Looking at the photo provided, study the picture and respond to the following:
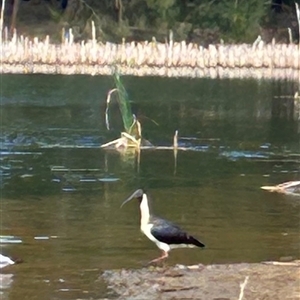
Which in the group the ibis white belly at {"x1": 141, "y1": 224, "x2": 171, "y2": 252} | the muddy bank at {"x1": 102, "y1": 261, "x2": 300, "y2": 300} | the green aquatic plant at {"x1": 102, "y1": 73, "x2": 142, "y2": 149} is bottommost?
the muddy bank at {"x1": 102, "y1": 261, "x2": 300, "y2": 300}

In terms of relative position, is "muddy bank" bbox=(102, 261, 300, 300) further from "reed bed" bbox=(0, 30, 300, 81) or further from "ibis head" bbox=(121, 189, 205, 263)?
"reed bed" bbox=(0, 30, 300, 81)

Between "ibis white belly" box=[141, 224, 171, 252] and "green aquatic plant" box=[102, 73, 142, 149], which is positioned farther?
"green aquatic plant" box=[102, 73, 142, 149]

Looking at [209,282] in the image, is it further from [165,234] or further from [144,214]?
[144,214]

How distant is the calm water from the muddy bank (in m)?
0.27

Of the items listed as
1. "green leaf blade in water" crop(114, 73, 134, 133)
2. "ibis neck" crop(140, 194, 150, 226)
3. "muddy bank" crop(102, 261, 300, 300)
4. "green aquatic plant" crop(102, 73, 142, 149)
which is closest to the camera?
"muddy bank" crop(102, 261, 300, 300)

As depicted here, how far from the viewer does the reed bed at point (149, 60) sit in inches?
1348

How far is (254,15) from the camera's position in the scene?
4278cm

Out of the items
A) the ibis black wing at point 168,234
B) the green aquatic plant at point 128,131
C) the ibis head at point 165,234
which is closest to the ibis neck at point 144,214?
the ibis head at point 165,234

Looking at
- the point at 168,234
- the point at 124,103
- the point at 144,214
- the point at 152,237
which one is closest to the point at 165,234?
the point at 168,234

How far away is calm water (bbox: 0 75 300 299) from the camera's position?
10.2m

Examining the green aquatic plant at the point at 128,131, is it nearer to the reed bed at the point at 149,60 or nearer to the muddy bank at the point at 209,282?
the muddy bank at the point at 209,282

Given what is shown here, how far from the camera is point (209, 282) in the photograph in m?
8.72

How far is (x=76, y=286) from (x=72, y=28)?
1291 inches

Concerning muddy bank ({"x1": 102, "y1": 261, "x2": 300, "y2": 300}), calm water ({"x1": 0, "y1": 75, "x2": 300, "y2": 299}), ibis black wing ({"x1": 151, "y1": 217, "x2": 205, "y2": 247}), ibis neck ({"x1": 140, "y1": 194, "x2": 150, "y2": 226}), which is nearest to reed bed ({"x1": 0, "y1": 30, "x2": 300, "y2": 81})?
calm water ({"x1": 0, "y1": 75, "x2": 300, "y2": 299})
